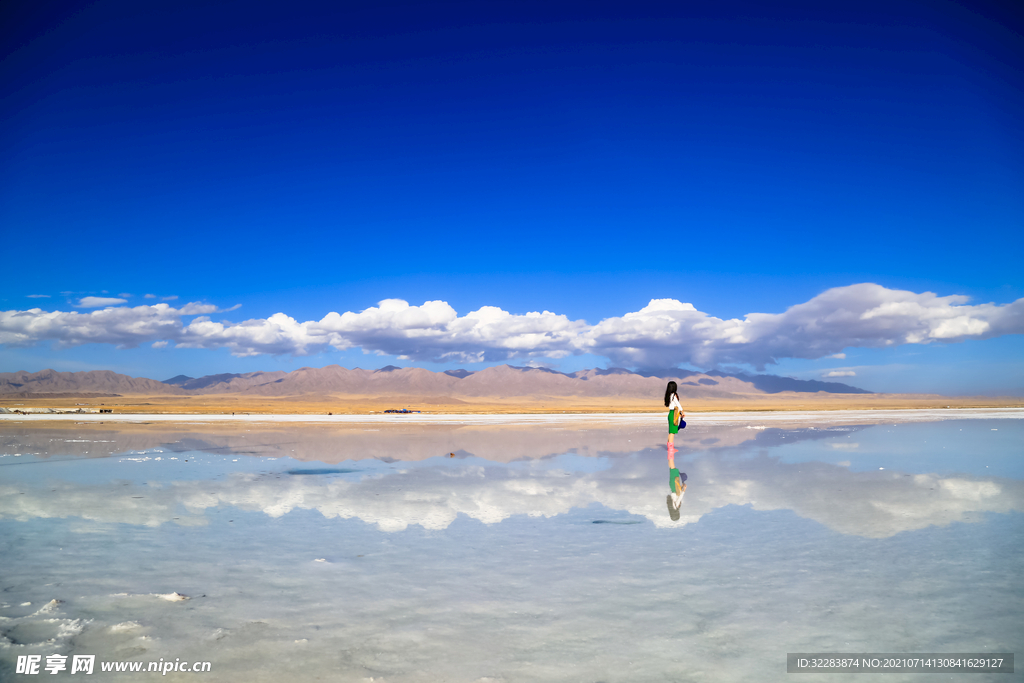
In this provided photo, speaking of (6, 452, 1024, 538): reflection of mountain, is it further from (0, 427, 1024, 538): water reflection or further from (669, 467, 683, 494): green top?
(669, 467, 683, 494): green top

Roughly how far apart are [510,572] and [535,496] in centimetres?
464

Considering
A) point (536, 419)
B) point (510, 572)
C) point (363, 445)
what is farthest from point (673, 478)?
point (536, 419)

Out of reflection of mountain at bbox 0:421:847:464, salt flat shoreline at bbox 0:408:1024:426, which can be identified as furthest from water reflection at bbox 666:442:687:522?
salt flat shoreline at bbox 0:408:1024:426

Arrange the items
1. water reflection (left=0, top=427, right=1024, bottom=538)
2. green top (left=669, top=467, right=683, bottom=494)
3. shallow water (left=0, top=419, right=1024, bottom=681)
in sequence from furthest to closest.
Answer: green top (left=669, top=467, right=683, bottom=494)
water reflection (left=0, top=427, right=1024, bottom=538)
shallow water (left=0, top=419, right=1024, bottom=681)

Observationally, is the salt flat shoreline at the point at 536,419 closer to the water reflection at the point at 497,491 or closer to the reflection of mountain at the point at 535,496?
the water reflection at the point at 497,491

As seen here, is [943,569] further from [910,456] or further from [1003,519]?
[910,456]

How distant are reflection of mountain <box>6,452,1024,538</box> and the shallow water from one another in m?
0.08

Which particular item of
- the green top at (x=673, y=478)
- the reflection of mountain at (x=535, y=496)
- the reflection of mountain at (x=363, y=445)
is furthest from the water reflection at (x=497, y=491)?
the reflection of mountain at (x=363, y=445)

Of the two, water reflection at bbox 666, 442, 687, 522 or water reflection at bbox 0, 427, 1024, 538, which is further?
water reflection at bbox 666, 442, 687, 522

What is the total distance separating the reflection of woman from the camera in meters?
9.61

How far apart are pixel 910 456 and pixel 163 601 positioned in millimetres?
19518

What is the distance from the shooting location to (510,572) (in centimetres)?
644

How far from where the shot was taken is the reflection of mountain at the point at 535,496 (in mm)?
9266

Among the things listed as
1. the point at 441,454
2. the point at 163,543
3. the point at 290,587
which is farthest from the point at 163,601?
the point at 441,454
